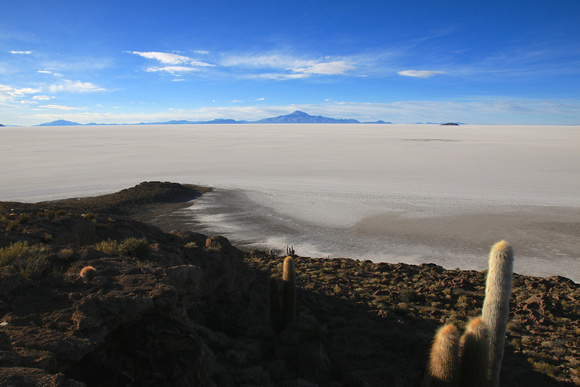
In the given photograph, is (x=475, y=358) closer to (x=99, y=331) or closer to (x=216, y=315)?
(x=99, y=331)

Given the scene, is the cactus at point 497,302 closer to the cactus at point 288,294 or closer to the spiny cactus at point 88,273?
the cactus at point 288,294

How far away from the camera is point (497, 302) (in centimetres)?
529

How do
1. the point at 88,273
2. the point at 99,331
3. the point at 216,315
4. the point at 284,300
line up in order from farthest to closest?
the point at 216,315 < the point at 284,300 < the point at 88,273 < the point at 99,331

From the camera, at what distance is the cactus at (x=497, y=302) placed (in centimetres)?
526

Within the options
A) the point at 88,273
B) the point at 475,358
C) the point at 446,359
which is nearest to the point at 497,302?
the point at 475,358

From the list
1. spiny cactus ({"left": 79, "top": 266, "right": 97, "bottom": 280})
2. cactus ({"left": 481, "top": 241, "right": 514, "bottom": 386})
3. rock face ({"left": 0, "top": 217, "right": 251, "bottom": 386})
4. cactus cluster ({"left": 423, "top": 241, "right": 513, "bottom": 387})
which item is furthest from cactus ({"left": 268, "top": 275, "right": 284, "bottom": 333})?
cactus ({"left": 481, "top": 241, "right": 514, "bottom": 386})

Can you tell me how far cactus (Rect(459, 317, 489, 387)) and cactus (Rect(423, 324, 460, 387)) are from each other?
0.57 ft

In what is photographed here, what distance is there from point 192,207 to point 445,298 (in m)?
16.7

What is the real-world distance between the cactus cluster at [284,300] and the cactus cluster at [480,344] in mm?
3203

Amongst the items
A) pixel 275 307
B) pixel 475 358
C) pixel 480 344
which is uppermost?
pixel 480 344

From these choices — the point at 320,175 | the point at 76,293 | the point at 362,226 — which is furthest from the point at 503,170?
the point at 76,293

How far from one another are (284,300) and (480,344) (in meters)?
3.89

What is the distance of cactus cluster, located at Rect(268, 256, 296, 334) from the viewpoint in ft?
25.4

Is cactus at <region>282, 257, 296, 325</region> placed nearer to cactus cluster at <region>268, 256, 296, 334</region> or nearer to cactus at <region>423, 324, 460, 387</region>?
cactus cluster at <region>268, 256, 296, 334</region>
